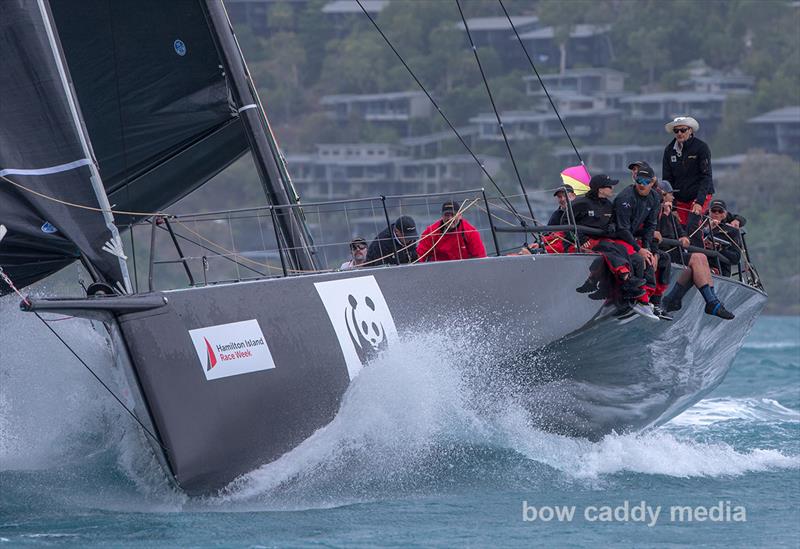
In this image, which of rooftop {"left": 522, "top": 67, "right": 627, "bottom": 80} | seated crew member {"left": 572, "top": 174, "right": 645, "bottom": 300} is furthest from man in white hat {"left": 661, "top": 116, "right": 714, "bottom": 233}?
rooftop {"left": 522, "top": 67, "right": 627, "bottom": 80}

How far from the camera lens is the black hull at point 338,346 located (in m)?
6.97

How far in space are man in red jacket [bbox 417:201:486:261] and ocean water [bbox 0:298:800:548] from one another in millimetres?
771

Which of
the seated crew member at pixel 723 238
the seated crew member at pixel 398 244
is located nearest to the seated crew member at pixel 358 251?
the seated crew member at pixel 398 244

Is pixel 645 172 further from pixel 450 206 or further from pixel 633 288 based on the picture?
pixel 450 206

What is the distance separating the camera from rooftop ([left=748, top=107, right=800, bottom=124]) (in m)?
49.3

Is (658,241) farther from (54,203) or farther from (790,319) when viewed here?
(790,319)

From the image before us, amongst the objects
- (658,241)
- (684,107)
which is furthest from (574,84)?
(658,241)

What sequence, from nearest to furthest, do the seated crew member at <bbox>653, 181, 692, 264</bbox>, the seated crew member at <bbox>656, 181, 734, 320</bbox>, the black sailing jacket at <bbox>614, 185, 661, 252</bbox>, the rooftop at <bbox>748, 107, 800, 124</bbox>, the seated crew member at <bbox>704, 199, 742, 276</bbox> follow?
the black sailing jacket at <bbox>614, 185, 661, 252</bbox> → the seated crew member at <bbox>656, 181, 734, 320</bbox> → the seated crew member at <bbox>653, 181, 692, 264</bbox> → the seated crew member at <bbox>704, 199, 742, 276</bbox> → the rooftop at <bbox>748, 107, 800, 124</bbox>

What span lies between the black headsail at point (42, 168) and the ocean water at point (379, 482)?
533mm

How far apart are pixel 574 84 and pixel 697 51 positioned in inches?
251

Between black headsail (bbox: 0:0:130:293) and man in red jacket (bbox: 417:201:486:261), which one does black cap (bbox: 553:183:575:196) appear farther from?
black headsail (bbox: 0:0:130:293)

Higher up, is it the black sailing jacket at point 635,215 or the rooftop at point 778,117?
the black sailing jacket at point 635,215

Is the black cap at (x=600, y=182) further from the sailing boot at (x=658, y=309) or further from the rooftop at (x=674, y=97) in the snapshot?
the rooftop at (x=674, y=97)

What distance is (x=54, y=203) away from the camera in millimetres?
7191
